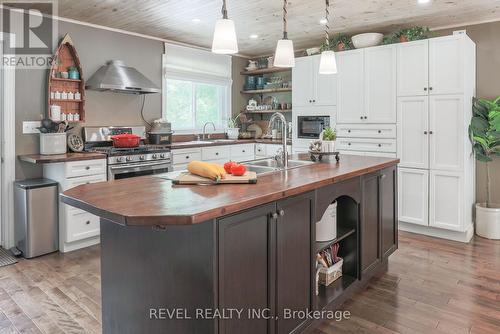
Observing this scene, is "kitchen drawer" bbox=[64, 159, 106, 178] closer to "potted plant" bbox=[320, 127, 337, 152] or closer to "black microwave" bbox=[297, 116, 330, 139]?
"potted plant" bbox=[320, 127, 337, 152]

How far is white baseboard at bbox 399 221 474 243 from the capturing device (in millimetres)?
3977

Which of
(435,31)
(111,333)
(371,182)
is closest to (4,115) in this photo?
(111,333)

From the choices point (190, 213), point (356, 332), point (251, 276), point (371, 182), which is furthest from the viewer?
point (371, 182)

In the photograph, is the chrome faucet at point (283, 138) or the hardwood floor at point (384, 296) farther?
the chrome faucet at point (283, 138)

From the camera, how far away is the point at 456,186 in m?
3.95

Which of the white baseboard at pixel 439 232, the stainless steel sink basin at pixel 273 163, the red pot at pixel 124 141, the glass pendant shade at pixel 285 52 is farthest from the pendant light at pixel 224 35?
the white baseboard at pixel 439 232

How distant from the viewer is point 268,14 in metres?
3.98

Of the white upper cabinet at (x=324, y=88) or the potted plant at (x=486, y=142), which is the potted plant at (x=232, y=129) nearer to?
the white upper cabinet at (x=324, y=88)

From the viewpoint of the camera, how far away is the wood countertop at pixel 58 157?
3.44 meters

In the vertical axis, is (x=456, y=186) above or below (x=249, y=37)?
below

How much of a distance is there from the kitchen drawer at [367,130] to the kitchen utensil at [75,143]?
123 inches

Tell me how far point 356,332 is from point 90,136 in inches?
137

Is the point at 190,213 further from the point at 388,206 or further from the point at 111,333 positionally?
the point at 388,206

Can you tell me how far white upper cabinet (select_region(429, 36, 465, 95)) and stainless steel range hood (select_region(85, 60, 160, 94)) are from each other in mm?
3212
